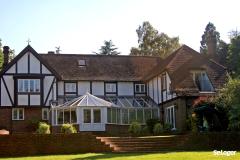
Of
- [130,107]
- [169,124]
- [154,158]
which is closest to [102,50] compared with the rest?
[130,107]

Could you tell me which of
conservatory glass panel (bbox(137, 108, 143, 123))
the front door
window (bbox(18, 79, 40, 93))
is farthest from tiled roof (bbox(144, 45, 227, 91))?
window (bbox(18, 79, 40, 93))

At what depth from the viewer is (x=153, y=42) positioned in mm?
68875

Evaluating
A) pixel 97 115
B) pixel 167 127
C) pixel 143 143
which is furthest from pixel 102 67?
pixel 143 143

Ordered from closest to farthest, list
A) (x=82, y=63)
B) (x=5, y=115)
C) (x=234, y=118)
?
1. (x=234, y=118)
2. (x=5, y=115)
3. (x=82, y=63)

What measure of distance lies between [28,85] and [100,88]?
737cm

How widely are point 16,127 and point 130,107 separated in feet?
35.4

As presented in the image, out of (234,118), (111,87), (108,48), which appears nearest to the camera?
(234,118)

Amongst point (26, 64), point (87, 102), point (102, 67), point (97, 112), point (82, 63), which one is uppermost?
point (82, 63)

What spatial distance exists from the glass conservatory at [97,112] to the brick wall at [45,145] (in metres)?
14.0

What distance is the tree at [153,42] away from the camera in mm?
67250

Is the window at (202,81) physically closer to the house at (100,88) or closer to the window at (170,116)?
the house at (100,88)

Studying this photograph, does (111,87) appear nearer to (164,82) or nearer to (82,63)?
(82,63)

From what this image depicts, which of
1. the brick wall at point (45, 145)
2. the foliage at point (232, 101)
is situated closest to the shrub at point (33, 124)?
the brick wall at point (45, 145)

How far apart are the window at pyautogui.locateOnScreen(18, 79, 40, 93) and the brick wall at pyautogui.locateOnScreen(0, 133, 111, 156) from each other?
17.7m
